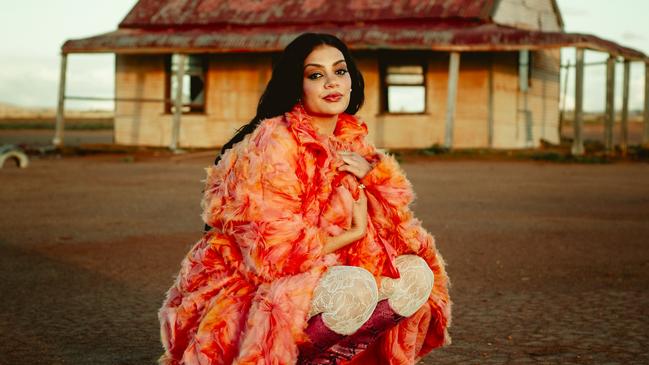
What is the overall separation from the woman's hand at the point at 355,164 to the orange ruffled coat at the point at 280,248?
0.03 m

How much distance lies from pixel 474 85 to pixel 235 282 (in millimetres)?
20115

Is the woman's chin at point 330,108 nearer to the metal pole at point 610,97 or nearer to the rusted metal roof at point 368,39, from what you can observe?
the rusted metal roof at point 368,39

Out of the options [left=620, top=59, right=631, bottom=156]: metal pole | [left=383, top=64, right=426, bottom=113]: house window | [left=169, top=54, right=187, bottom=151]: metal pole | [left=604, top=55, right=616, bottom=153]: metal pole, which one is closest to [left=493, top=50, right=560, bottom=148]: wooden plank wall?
[left=383, top=64, right=426, bottom=113]: house window

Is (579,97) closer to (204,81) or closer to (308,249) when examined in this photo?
A: (204,81)

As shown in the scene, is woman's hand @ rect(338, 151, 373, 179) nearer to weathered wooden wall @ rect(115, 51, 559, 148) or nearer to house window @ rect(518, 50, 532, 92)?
weathered wooden wall @ rect(115, 51, 559, 148)

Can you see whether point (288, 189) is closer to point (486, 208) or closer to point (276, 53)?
point (486, 208)

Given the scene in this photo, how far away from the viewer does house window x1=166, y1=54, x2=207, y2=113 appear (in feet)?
82.8

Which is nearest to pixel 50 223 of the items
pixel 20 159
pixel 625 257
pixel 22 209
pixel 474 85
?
pixel 22 209

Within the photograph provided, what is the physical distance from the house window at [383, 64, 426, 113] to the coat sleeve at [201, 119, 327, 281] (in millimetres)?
20323

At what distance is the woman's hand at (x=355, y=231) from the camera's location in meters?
3.62

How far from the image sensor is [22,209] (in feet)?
40.6

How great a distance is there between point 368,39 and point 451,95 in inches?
85.3

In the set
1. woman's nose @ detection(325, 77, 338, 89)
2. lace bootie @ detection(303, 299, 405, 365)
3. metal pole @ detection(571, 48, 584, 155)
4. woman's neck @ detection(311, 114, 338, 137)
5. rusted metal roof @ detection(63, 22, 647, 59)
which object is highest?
rusted metal roof @ detection(63, 22, 647, 59)

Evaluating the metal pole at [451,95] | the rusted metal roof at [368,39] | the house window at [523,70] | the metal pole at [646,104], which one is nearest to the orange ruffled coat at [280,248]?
the rusted metal roof at [368,39]
